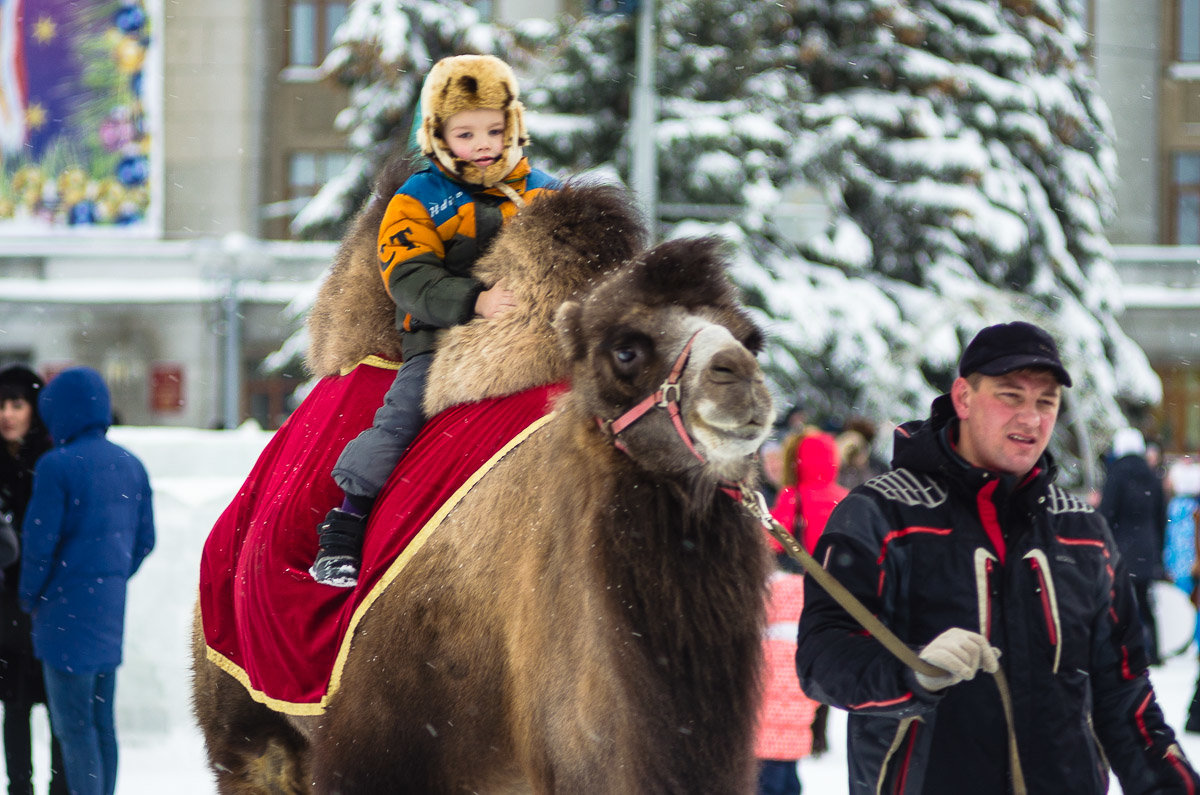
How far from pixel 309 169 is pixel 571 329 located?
27.9 m

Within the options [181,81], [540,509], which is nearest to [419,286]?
[540,509]

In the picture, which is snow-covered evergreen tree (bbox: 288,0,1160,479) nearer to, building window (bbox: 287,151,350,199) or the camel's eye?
building window (bbox: 287,151,350,199)

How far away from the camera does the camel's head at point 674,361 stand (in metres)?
2.96

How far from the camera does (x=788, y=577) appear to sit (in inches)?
240

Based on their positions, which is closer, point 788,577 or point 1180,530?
point 788,577

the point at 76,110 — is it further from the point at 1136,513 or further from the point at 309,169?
the point at 1136,513

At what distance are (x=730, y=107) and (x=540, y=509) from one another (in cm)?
1606

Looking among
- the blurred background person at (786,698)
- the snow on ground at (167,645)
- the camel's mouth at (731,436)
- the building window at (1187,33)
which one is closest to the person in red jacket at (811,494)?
the snow on ground at (167,645)

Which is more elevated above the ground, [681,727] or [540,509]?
[540,509]

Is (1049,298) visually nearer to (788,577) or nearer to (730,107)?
(730,107)

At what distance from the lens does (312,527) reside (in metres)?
3.97

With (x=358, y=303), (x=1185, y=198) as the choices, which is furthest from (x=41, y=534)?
(x=1185, y=198)

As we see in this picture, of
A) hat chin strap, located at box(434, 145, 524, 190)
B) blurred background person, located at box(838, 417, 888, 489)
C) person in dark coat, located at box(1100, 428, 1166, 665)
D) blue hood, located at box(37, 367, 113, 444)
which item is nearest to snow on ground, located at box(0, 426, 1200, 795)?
blue hood, located at box(37, 367, 113, 444)

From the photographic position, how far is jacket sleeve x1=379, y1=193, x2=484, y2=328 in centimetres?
374
